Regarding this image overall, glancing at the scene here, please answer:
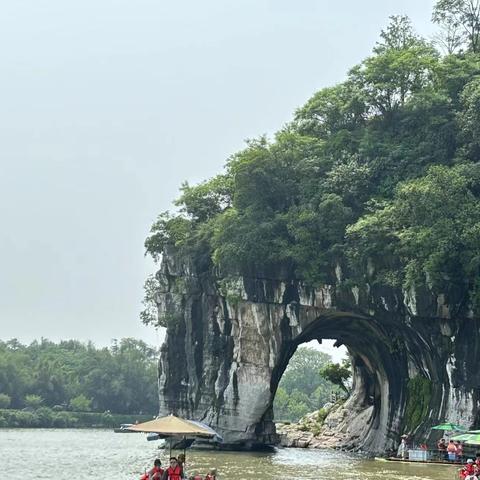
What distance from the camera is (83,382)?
91312mm

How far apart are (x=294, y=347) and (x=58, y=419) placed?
46921 millimetres

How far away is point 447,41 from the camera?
42.1 metres

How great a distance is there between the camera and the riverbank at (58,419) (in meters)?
76.7

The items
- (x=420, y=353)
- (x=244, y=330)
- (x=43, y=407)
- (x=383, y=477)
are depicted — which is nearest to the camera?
(x=383, y=477)

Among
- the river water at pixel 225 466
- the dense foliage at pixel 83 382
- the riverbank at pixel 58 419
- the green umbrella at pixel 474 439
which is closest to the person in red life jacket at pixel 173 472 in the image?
the river water at pixel 225 466

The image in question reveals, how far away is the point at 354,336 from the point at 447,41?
1586cm

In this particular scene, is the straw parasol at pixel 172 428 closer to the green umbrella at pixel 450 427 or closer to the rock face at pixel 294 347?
the green umbrella at pixel 450 427

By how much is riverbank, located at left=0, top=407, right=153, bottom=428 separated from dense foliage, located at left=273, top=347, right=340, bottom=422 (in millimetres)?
19657

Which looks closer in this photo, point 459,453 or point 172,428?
point 172,428

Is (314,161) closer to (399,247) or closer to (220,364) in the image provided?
(399,247)

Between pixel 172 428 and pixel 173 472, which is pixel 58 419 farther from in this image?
pixel 173 472

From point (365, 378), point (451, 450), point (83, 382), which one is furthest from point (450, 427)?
point (83, 382)

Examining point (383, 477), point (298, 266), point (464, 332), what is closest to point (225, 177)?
point (298, 266)

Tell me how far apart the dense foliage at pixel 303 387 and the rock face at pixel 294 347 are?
53.4m
